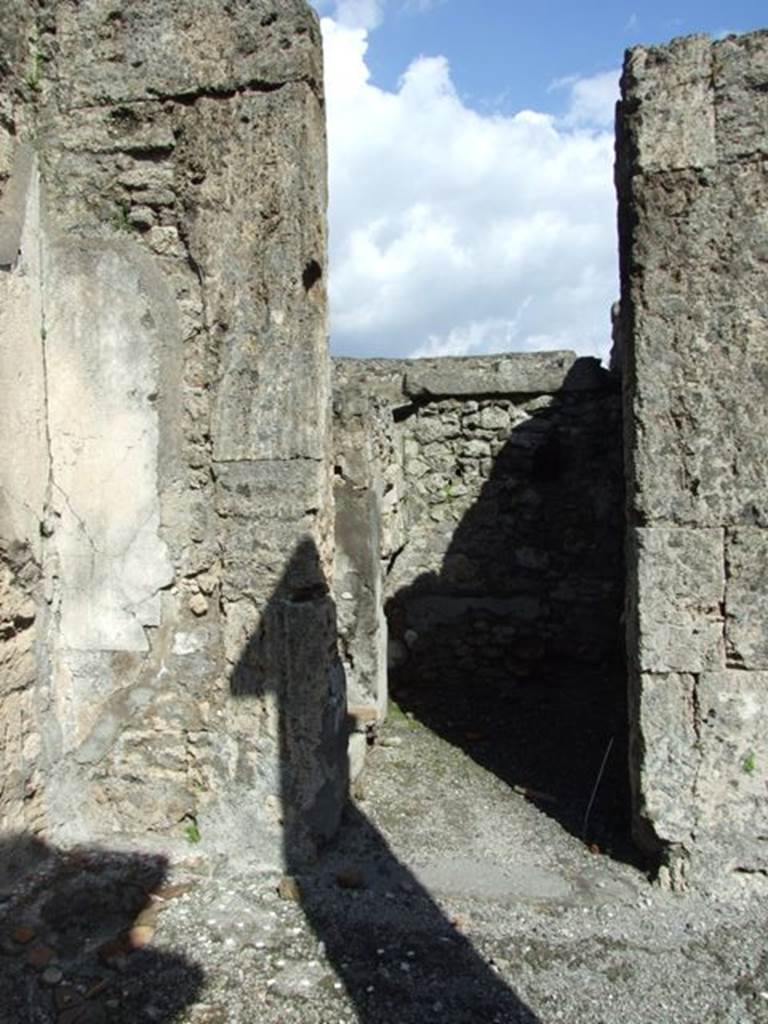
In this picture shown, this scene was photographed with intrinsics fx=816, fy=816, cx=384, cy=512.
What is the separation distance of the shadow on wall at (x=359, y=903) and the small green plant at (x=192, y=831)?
40 cm

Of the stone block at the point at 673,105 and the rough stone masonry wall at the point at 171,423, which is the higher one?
the stone block at the point at 673,105

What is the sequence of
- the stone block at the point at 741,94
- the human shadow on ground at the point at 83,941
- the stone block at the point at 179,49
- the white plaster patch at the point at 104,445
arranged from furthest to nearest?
the white plaster patch at the point at 104,445 → the stone block at the point at 179,49 → the stone block at the point at 741,94 → the human shadow on ground at the point at 83,941

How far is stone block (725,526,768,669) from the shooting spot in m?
3.20

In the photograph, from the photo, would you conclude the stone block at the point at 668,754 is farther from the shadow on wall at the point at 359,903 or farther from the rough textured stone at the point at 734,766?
the shadow on wall at the point at 359,903

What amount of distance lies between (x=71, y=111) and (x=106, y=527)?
1764mm

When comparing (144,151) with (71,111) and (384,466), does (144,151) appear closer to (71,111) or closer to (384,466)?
(71,111)

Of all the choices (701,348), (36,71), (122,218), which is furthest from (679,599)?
(36,71)

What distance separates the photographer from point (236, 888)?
3309mm

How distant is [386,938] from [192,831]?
1019 millimetres

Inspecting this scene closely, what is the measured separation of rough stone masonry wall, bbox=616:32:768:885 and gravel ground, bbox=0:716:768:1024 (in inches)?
16.4

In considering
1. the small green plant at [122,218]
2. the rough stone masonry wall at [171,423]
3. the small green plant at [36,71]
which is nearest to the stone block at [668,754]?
the rough stone masonry wall at [171,423]

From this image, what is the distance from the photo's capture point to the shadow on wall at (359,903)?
262 centimetres

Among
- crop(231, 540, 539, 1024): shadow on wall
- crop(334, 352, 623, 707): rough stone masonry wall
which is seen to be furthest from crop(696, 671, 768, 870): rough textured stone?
crop(334, 352, 623, 707): rough stone masonry wall

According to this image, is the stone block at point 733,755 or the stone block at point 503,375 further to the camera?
the stone block at point 503,375
